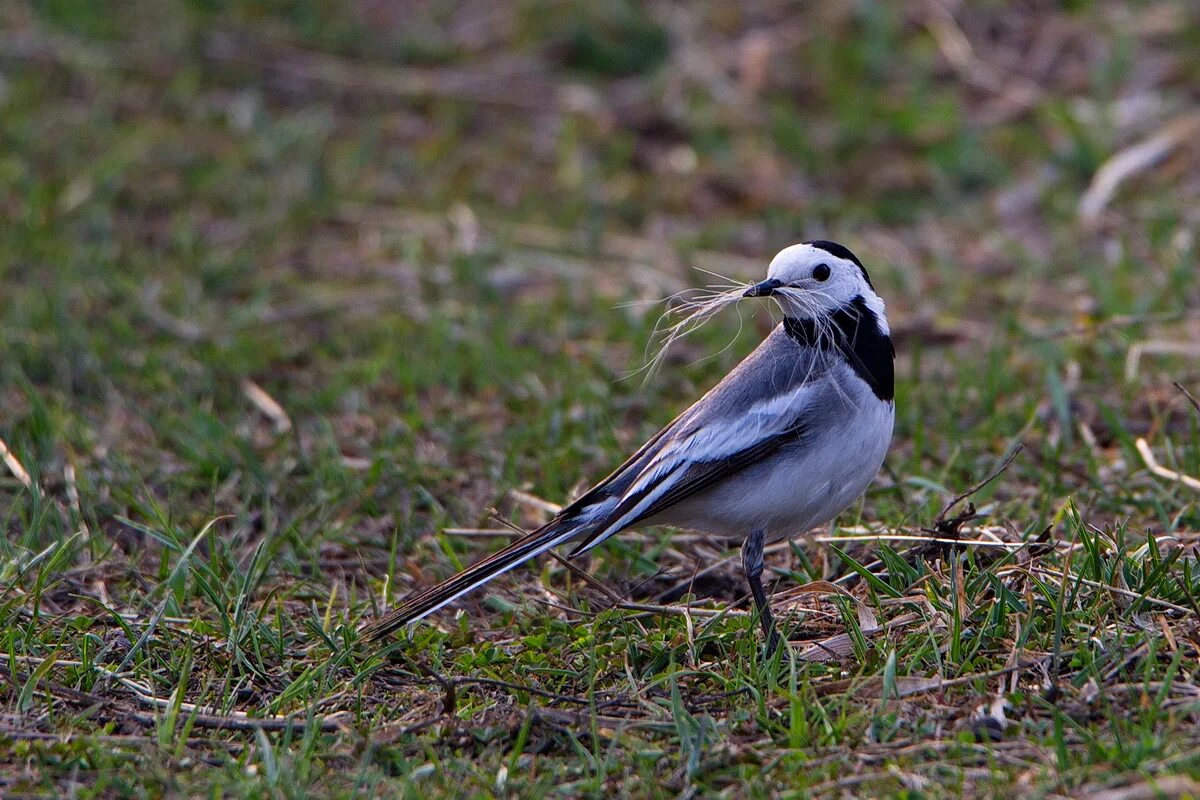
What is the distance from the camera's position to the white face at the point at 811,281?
14.7ft

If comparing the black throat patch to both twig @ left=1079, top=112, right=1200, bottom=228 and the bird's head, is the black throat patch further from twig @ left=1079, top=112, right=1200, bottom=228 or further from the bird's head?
twig @ left=1079, top=112, right=1200, bottom=228

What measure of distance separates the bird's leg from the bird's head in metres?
0.70

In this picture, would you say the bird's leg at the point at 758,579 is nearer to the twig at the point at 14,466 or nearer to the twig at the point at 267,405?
the twig at the point at 267,405

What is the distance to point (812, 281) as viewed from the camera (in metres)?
4.50

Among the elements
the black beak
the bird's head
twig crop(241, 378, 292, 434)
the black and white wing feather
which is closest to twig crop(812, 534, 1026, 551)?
the black and white wing feather

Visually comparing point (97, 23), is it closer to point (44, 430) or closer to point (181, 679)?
point (44, 430)

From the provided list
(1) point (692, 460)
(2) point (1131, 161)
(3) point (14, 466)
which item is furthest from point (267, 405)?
(2) point (1131, 161)

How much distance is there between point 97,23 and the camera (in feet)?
32.8

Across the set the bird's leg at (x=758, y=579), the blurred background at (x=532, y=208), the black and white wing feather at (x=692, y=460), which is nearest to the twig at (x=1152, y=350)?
the blurred background at (x=532, y=208)

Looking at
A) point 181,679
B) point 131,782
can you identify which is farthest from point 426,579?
point 131,782

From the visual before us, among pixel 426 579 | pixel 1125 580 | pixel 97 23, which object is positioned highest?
pixel 97 23

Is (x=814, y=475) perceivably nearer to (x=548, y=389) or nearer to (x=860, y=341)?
(x=860, y=341)

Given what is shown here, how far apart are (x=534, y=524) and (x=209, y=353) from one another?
2.18 metres

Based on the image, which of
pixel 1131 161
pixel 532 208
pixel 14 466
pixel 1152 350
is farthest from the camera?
pixel 532 208
